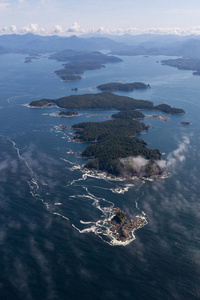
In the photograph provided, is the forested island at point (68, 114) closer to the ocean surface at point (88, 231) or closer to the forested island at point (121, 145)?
the forested island at point (121, 145)

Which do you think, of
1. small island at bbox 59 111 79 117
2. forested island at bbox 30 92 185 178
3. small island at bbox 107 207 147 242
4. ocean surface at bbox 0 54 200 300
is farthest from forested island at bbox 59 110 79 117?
small island at bbox 107 207 147 242

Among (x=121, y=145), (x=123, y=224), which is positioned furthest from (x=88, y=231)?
(x=121, y=145)

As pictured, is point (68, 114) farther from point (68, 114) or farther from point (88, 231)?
point (88, 231)

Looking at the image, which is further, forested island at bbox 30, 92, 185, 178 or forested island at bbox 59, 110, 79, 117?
forested island at bbox 59, 110, 79, 117

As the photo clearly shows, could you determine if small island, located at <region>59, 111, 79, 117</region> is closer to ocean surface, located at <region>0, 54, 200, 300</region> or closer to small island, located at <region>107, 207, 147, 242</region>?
ocean surface, located at <region>0, 54, 200, 300</region>

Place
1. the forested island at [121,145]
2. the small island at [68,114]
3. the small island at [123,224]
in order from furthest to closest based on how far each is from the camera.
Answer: the small island at [68,114] → the forested island at [121,145] → the small island at [123,224]

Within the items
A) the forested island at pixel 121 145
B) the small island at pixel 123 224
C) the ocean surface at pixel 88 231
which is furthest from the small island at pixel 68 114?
the small island at pixel 123 224

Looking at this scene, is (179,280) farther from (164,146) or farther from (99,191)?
(164,146)
